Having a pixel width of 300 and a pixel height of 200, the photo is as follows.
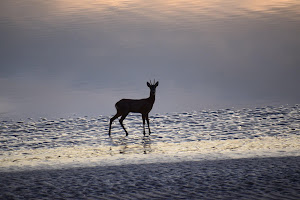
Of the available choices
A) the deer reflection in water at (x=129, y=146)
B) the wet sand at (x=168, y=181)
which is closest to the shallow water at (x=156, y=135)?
the deer reflection in water at (x=129, y=146)

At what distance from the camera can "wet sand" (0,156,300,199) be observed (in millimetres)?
7922

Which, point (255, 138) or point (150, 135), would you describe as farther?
point (150, 135)

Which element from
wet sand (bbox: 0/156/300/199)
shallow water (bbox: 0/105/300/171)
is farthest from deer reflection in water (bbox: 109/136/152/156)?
wet sand (bbox: 0/156/300/199)

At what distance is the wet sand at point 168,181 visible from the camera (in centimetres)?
792

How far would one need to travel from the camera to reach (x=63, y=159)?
11734mm

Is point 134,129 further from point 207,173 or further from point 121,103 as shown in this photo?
point 207,173

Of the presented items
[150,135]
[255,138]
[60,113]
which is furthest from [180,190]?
[60,113]

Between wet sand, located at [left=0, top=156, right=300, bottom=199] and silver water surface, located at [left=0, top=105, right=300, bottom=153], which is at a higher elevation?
silver water surface, located at [left=0, top=105, right=300, bottom=153]

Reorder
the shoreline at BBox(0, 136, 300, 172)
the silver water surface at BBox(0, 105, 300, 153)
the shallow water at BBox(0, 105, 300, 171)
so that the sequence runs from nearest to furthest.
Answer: the shoreline at BBox(0, 136, 300, 172) < the shallow water at BBox(0, 105, 300, 171) < the silver water surface at BBox(0, 105, 300, 153)

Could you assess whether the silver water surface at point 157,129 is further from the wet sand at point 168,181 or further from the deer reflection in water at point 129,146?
the wet sand at point 168,181

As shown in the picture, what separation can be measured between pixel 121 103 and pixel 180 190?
34.5ft

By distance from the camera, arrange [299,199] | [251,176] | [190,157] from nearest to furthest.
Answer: [299,199]
[251,176]
[190,157]

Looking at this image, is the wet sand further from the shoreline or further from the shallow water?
the shallow water

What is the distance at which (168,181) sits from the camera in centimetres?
884
